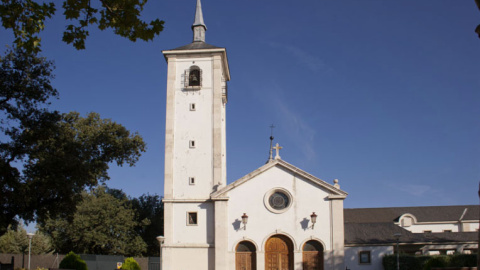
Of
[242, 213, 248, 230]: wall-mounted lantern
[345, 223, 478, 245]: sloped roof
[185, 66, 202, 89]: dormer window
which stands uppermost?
[185, 66, 202, 89]: dormer window

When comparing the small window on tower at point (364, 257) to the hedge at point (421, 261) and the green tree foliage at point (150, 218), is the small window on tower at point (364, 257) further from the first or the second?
the green tree foliage at point (150, 218)

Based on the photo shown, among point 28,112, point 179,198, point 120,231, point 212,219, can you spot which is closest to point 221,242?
point 212,219

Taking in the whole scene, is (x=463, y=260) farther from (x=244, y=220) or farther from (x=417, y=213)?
(x=417, y=213)

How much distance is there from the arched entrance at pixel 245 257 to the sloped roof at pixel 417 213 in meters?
33.2

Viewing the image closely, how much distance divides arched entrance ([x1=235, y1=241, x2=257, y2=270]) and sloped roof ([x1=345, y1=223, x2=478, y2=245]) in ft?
20.7

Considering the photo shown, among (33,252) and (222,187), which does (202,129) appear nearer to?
(222,187)

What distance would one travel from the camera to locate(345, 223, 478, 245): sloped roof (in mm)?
33344

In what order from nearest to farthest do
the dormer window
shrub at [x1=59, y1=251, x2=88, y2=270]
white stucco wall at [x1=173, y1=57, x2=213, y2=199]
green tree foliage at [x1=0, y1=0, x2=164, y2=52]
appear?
1. green tree foliage at [x1=0, y1=0, x2=164, y2=52]
2. shrub at [x1=59, y1=251, x2=88, y2=270]
3. white stucco wall at [x1=173, y1=57, x2=213, y2=199]
4. the dormer window

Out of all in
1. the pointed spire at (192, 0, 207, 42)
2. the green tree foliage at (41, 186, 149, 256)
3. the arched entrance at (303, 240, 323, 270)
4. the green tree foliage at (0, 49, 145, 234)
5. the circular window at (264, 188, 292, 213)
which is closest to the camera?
the green tree foliage at (0, 49, 145, 234)

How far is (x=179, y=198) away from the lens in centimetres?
3388

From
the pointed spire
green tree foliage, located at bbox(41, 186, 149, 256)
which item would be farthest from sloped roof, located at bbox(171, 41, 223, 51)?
green tree foliage, located at bbox(41, 186, 149, 256)

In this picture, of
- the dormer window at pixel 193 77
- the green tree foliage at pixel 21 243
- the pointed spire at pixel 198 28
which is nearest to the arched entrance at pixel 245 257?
the dormer window at pixel 193 77

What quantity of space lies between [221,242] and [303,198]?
614cm

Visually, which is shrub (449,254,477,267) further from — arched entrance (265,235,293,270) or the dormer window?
the dormer window
